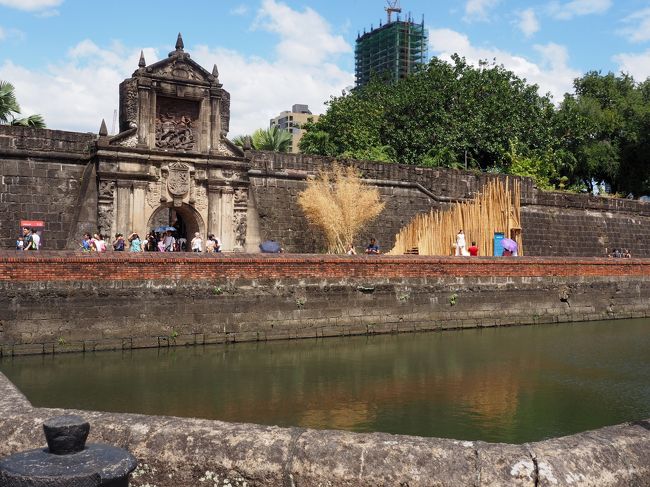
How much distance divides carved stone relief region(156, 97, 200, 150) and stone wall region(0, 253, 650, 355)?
595 centimetres

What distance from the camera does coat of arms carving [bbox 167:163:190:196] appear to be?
19.2m

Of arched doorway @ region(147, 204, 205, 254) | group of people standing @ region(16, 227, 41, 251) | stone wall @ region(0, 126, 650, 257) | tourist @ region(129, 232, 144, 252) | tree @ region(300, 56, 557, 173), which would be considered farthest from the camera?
tree @ region(300, 56, 557, 173)

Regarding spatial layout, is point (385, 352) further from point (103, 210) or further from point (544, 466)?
point (544, 466)

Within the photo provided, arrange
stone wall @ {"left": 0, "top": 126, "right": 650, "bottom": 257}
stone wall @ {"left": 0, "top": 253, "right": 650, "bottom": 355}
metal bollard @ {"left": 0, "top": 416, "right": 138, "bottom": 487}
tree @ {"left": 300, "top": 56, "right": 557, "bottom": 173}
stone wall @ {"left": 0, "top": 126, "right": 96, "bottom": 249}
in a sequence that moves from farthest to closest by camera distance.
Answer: tree @ {"left": 300, "top": 56, "right": 557, "bottom": 173}
stone wall @ {"left": 0, "top": 126, "right": 650, "bottom": 257}
stone wall @ {"left": 0, "top": 126, "right": 96, "bottom": 249}
stone wall @ {"left": 0, "top": 253, "right": 650, "bottom": 355}
metal bollard @ {"left": 0, "top": 416, "right": 138, "bottom": 487}

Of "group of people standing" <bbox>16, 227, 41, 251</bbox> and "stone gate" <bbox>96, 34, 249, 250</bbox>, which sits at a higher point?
"stone gate" <bbox>96, 34, 249, 250</bbox>

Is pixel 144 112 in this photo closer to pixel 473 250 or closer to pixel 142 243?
pixel 142 243

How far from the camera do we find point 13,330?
489 inches

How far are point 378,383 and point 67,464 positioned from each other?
29.5ft

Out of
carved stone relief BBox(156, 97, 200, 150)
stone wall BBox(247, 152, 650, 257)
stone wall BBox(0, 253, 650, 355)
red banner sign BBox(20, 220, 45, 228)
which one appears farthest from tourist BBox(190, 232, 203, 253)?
stone wall BBox(0, 253, 650, 355)

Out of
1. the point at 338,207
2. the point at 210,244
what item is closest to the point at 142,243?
the point at 210,244

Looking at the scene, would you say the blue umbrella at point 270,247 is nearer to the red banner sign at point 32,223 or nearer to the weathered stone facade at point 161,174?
the weathered stone facade at point 161,174

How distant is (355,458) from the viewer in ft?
12.3

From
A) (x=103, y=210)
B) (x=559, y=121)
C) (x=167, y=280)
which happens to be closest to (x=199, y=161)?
(x=103, y=210)

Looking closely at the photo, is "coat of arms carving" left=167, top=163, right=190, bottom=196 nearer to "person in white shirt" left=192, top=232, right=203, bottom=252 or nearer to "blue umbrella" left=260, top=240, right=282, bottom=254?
"person in white shirt" left=192, top=232, right=203, bottom=252
